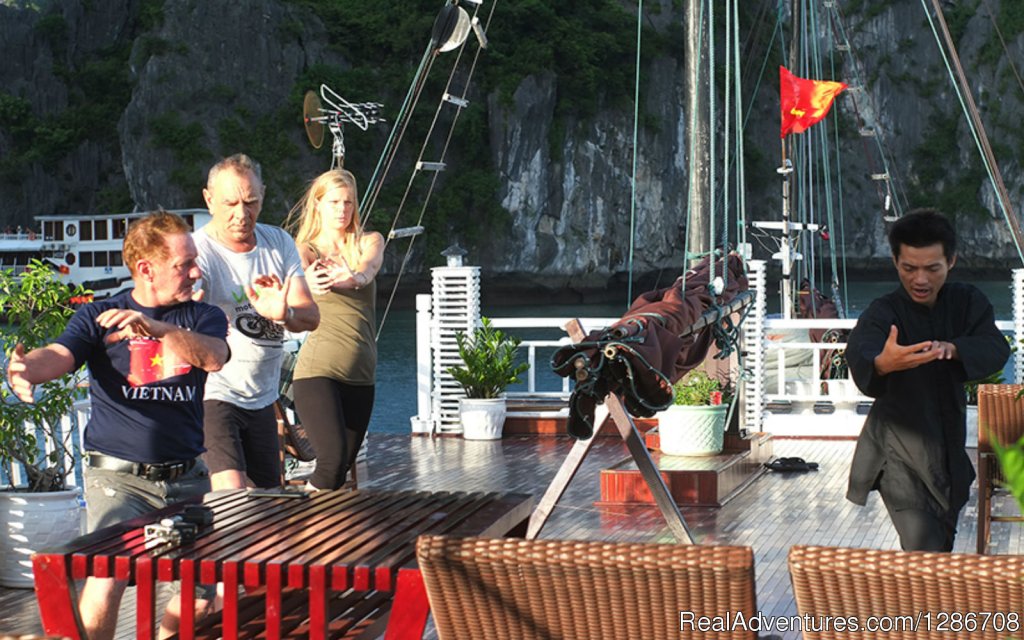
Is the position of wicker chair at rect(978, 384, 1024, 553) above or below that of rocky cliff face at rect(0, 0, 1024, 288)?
below

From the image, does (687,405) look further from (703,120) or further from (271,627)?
(271,627)

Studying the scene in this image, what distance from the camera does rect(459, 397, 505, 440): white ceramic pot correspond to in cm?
855

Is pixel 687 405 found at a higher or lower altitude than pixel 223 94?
lower

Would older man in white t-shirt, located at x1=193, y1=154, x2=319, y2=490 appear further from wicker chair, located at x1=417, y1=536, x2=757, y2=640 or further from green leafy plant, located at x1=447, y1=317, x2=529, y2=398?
green leafy plant, located at x1=447, y1=317, x2=529, y2=398

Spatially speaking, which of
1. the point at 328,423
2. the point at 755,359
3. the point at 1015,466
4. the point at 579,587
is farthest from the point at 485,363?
the point at 1015,466

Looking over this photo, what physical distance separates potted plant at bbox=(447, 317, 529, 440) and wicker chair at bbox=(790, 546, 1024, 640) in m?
6.63

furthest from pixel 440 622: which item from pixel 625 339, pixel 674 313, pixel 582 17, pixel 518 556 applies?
pixel 582 17

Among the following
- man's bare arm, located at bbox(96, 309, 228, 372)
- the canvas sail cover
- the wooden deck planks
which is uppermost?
man's bare arm, located at bbox(96, 309, 228, 372)

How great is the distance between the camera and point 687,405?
663 centimetres

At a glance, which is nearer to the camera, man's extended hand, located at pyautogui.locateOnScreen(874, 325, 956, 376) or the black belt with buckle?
man's extended hand, located at pyautogui.locateOnScreen(874, 325, 956, 376)

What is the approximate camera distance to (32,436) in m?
4.42

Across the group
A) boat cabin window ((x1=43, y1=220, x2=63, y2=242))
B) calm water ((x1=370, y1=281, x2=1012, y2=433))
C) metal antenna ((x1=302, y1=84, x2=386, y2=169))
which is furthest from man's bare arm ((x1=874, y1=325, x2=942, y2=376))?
boat cabin window ((x1=43, y1=220, x2=63, y2=242))

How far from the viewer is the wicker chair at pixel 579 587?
1885 mm

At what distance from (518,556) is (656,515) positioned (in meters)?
4.10
